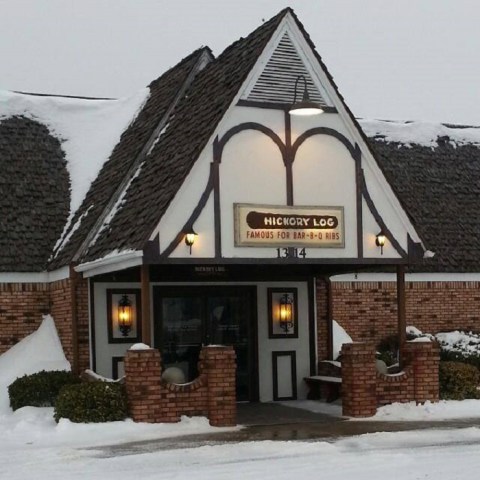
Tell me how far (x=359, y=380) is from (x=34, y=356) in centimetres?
642

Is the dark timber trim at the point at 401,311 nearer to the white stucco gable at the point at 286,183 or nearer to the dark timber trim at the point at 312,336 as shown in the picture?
the white stucco gable at the point at 286,183

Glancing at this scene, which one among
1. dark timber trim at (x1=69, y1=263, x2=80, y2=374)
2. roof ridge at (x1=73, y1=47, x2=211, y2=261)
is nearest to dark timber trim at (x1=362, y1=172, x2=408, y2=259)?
roof ridge at (x1=73, y1=47, x2=211, y2=261)

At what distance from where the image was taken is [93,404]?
1434 centimetres

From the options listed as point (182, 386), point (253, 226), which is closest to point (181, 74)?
point (253, 226)

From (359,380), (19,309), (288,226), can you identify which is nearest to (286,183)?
(288,226)

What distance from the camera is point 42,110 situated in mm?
22266

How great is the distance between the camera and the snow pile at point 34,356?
17641 millimetres

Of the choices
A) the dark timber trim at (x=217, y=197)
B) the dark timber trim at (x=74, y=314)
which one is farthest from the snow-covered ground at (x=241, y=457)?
the dark timber trim at (x=74, y=314)

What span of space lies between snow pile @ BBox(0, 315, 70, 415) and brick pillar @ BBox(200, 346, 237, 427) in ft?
13.4

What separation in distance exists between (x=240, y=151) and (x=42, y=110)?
8.38m

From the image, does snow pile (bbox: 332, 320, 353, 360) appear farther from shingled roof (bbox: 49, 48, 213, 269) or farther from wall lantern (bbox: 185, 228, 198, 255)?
wall lantern (bbox: 185, 228, 198, 255)

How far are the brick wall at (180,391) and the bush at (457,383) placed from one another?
413 cm

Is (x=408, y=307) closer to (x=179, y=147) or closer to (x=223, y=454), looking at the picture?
(x=179, y=147)

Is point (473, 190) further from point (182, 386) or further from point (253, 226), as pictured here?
point (182, 386)
